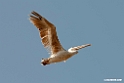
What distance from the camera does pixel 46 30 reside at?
117 feet

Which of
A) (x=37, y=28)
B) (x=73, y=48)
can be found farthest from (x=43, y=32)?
(x=73, y=48)

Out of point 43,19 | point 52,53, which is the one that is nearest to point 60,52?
point 52,53

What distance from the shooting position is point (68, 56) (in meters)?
34.8

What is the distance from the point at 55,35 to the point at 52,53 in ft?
5.01

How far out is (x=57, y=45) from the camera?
3606 cm

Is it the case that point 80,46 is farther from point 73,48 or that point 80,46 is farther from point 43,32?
point 43,32

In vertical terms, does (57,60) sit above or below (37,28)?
below

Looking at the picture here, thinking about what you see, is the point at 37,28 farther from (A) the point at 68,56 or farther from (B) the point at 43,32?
(A) the point at 68,56

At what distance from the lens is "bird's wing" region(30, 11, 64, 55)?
1399 inches

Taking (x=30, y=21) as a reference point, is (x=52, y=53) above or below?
below

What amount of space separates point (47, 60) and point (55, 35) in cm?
250

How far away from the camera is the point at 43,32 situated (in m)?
35.5

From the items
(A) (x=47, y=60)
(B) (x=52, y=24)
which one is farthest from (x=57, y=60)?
(B) (x=52, y=24)

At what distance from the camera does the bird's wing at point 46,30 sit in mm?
35531
